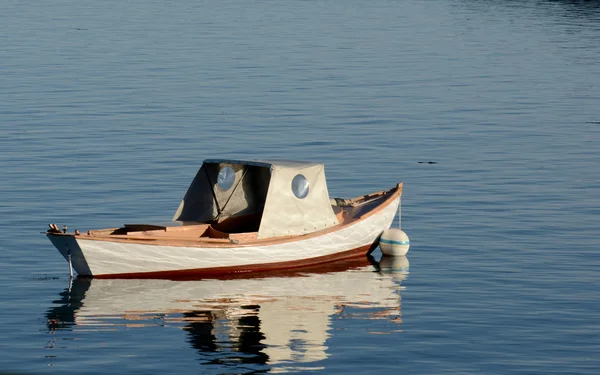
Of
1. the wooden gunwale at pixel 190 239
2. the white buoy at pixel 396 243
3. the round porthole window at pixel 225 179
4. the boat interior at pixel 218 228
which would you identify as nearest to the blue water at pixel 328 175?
the white buoy at pixel 396 243

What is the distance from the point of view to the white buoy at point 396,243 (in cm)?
3862

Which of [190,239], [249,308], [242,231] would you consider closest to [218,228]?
[242,231]

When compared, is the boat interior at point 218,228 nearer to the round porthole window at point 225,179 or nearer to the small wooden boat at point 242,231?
the small wooden boat at point 242,231

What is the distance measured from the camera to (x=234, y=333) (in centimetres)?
2981

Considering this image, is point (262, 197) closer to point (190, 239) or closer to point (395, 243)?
point (190, 239)

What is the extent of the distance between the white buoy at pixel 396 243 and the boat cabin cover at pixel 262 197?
1.85m

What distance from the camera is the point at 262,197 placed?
3856 centimetres

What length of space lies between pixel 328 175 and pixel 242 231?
517 inches

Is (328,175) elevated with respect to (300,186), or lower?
lower

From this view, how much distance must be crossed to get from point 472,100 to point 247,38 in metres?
35.2

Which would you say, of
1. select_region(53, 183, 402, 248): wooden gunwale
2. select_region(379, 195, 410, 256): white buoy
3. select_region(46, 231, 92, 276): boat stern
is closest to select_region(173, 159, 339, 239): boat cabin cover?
select_region(53, 183, 402, 248): wooden gunwale

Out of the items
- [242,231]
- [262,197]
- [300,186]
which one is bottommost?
[242,231]

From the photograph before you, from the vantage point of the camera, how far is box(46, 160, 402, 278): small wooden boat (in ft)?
112

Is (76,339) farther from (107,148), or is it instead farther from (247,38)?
(247,38)
